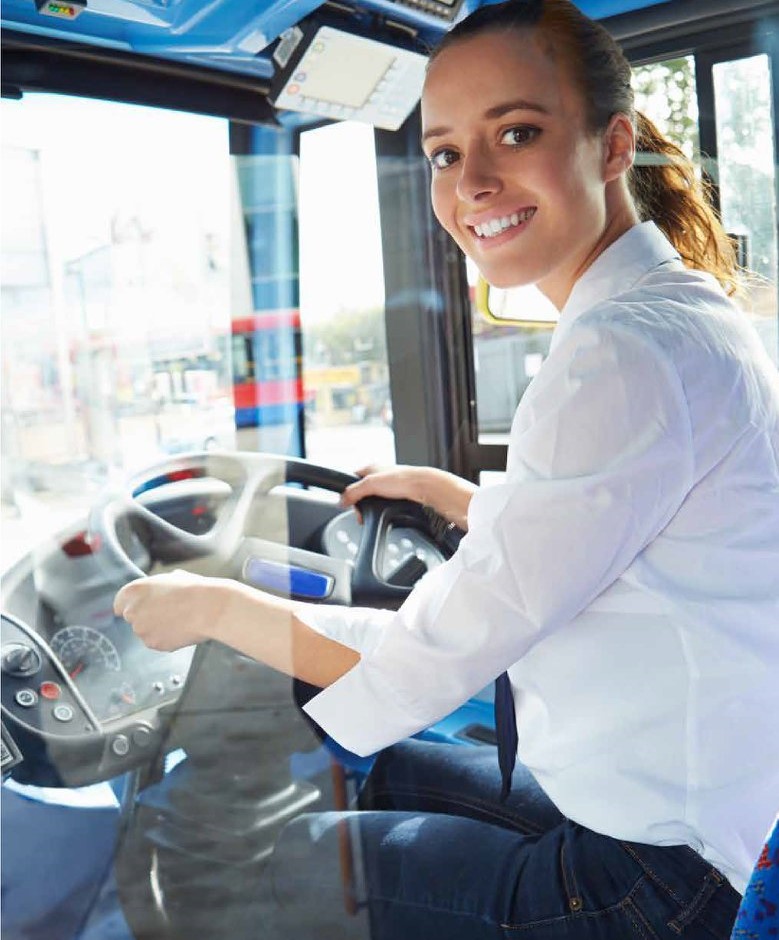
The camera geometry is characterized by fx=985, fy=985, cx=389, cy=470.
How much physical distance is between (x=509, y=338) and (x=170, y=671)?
716 millimetres

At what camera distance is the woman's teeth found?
1.11 metres

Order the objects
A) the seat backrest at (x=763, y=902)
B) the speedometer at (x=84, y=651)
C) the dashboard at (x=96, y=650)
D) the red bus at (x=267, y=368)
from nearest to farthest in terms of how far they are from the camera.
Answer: the seat backrest at (x=763, y=902) → the dashboard at (x=96, y=650) → the speedometer at (x=84, y=651) → the red bus at (x=267, y=368)

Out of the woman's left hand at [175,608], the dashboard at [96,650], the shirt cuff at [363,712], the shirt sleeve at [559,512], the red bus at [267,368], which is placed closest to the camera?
the shirt sleeve at [559,512]

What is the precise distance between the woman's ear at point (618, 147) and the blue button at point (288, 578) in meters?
0.71

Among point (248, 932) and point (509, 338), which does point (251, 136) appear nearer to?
point (509, 338)

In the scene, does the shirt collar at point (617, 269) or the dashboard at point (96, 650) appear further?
the dashboard at point (96, 650)

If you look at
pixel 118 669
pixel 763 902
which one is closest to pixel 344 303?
pixel 118 669

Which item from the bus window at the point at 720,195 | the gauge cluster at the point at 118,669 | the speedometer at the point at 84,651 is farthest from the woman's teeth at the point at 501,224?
the speedometer at the point at 84,651

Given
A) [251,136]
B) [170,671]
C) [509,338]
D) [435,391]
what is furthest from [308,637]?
[251,136]

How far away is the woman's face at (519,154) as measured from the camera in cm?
109

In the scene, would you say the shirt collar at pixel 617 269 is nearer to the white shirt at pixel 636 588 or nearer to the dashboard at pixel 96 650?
the white shirt at pixel 636 588

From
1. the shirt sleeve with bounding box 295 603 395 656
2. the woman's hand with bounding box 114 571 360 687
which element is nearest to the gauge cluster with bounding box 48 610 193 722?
the woman's hand with bounding box 114 571 360 687

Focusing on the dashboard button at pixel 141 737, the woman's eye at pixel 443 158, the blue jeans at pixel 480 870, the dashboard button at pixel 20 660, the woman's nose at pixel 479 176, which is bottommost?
the blue jeans at pixel 480 870

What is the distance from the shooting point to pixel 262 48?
149cm
